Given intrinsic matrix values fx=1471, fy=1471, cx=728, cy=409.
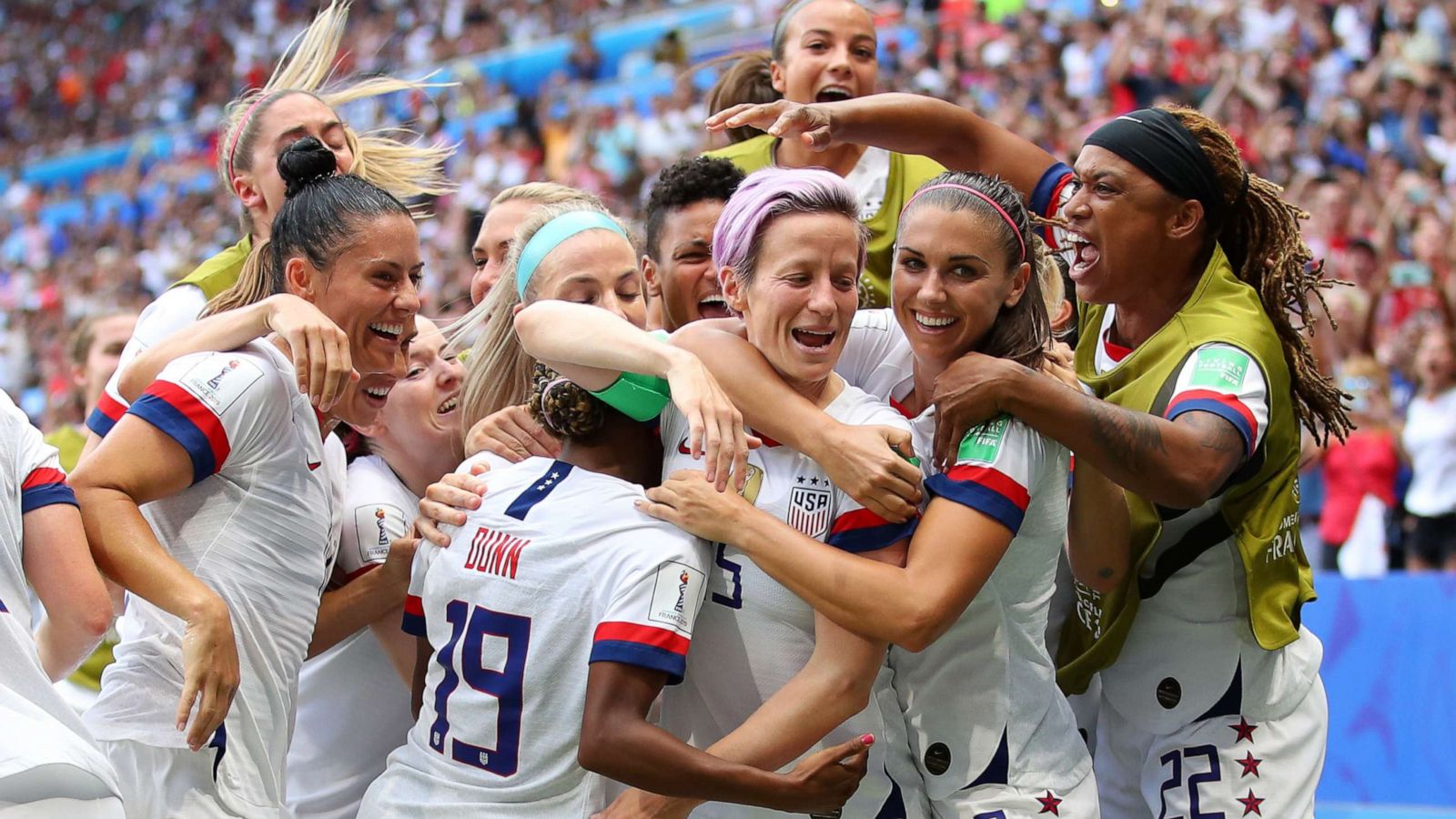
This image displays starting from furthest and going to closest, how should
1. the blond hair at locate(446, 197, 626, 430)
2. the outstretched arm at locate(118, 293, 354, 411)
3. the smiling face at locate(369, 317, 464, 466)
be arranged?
the smiling face at locate(369, 317, 464, 466) → the blond hair at locate(446, 197, 626, 430) → the outstretched arm at locate(118, 293, 354, 411)

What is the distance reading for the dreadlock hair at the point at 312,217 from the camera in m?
3.67

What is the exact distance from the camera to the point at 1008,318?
3.50 meters

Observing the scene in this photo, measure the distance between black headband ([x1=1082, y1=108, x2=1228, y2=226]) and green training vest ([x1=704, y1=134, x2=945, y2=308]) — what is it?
3.41 ft

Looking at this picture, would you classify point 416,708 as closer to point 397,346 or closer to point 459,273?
point 397,346

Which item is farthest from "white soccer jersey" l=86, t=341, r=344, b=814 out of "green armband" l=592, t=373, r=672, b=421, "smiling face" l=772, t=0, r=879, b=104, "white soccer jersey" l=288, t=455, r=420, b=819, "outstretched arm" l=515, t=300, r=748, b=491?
"smiling face" l=772, t=0, r=879, b=104

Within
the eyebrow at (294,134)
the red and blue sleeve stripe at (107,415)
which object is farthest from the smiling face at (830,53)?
the red and blue sleeve stripe at (107,415)

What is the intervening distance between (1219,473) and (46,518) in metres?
2.59

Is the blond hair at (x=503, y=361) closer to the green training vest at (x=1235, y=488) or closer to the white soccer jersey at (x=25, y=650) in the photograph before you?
the white soccer jersey at (x=25, y=650)

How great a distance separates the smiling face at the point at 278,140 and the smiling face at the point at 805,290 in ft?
6.96

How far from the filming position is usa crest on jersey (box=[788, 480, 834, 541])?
328cm

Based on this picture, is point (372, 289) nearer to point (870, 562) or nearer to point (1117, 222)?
point (870, 562)

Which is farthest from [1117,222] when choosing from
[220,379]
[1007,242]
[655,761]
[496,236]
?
[220,379]

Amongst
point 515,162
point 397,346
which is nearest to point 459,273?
point 515,162

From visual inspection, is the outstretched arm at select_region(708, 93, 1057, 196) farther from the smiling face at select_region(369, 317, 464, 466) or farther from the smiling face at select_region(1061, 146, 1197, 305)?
the smiling face at select_region(369, 317, 464, 466)
